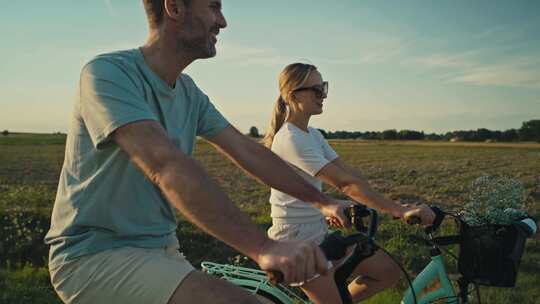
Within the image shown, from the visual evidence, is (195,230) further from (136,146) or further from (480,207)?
(136,146)

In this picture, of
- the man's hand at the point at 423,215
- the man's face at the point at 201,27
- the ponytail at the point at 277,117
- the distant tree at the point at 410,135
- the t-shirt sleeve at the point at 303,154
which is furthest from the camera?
the distant tree at the point at 410,135

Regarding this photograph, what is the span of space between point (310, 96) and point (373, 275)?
1398 millimetres

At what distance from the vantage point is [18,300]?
5531 mm

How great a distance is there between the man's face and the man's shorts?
2.92ft

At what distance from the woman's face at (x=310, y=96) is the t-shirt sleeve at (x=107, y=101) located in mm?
2014

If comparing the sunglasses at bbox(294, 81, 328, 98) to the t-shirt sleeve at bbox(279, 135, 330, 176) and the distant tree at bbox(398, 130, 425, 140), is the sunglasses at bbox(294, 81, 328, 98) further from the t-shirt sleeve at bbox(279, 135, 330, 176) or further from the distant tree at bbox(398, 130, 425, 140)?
the distant tree at bbox(398, 130, 425, 140)

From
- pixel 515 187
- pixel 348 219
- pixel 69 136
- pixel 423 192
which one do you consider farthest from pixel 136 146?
pixel 423 192

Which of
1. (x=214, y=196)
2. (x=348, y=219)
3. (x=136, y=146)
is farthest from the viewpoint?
(x=348, y=219)

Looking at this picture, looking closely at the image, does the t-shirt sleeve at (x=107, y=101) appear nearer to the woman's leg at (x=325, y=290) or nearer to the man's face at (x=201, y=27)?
the man's face at (x=201, y=27)

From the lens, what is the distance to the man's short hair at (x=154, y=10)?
2238 millimetres

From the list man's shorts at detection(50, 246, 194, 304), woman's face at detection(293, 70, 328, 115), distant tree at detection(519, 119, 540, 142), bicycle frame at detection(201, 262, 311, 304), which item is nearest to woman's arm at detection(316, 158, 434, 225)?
woman's face at detection(293, 70, 328, 115)

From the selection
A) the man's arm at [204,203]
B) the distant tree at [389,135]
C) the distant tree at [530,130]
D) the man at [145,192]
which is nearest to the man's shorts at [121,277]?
the man at [145,192]

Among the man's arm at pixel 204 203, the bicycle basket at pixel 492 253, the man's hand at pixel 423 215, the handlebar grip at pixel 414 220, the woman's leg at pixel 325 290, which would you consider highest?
the man's arm at pixel 204 203

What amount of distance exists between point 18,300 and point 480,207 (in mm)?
4857
